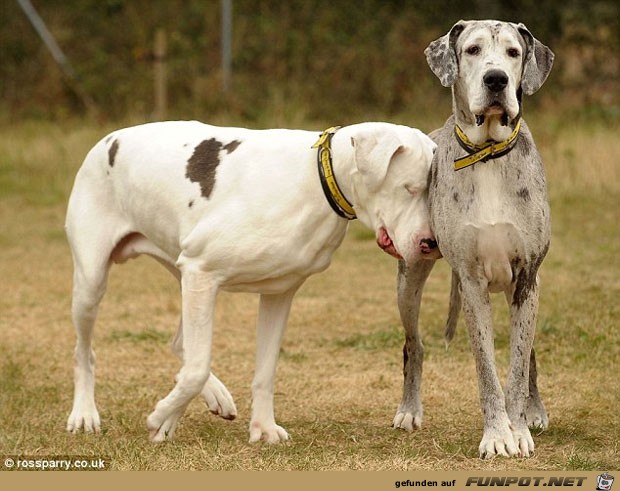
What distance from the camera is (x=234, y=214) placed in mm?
5914

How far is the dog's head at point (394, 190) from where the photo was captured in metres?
5.66

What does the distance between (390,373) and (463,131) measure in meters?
2.53

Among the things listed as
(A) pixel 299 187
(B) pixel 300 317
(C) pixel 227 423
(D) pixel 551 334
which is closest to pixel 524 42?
(A) pixel 299 187

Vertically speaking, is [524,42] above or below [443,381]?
above

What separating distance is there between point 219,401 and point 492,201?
177cm

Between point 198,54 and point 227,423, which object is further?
point 198,54

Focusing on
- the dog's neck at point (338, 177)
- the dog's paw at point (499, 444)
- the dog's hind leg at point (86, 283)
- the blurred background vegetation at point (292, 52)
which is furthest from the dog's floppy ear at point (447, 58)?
the blurred background vegetation at point (292, 52)

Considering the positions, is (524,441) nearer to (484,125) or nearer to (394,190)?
(394,190)

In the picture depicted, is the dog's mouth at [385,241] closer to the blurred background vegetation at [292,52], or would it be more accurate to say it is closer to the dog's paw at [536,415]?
the dog's paw at [536,415]

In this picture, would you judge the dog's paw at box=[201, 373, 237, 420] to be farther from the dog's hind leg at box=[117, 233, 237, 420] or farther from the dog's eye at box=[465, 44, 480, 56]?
the dog's eye at box=[465, 44, 480, 56]

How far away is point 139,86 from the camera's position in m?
17.9

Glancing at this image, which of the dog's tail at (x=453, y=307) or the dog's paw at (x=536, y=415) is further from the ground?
the dog's tail at (x=453, y=307)

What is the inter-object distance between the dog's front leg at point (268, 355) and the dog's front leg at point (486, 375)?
3.06 ft

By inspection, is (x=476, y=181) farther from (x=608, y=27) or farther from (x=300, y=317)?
(x=608, y=27)
